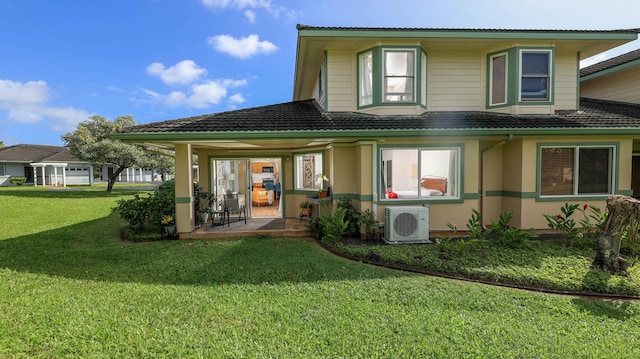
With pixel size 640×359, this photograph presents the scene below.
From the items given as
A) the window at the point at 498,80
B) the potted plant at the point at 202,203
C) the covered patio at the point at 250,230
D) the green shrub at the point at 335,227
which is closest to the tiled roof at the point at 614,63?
the window at the point at 498,80

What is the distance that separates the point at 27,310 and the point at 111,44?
17.7 metres

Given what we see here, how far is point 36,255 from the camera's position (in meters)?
5.98

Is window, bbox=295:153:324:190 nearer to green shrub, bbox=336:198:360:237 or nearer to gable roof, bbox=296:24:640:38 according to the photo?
green shrub, bbox=336:198:360:237

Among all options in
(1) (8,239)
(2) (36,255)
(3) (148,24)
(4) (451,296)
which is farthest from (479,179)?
(3) (148,24)

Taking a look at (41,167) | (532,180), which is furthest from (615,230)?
(41,167)

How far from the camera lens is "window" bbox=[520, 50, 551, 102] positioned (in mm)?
8289

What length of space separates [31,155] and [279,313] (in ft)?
148

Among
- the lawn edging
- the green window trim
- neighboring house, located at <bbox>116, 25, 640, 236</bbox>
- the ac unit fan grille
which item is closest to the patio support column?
neighboring house, located at <bbox>116, 25, 640, 236</bbox>

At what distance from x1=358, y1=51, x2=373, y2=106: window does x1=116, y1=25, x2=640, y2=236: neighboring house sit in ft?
0.10

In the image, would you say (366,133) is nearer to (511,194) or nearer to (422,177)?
(422,177)

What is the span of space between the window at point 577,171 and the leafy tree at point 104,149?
888 inches

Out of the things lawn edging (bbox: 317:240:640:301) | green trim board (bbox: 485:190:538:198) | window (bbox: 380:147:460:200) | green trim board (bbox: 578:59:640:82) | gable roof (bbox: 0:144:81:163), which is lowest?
lawn edging (bbox: 317:240:640:301)

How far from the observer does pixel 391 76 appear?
809cm

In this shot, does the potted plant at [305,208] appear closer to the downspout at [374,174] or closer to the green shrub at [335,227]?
the green shrub at [335,227]
